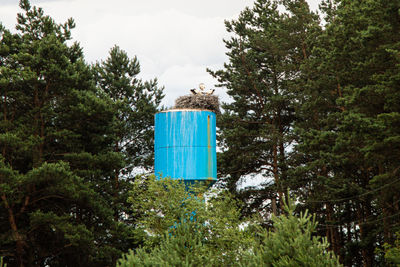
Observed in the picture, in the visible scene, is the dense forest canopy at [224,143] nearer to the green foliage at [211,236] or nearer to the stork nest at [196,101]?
the green foliage at [211,236]

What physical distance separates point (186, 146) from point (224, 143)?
1129cm

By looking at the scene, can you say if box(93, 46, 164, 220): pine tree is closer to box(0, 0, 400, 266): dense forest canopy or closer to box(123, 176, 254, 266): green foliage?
box(0, 0, 400, 266): dense forest canopy

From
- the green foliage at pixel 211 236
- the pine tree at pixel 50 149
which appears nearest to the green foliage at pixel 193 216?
the green foliage at pixel 211 236

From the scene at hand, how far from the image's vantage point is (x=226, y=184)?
37750 mm

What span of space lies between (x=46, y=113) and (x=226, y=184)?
570 inches

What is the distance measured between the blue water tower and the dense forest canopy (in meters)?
1.24

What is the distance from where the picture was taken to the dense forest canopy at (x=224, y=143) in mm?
23250

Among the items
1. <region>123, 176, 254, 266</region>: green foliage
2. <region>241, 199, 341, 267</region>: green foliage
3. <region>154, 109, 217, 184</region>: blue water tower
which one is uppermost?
<region>154, 109, 217, 184</region>: blue water tower

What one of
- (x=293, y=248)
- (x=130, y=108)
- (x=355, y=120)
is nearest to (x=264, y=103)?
(x=130, y=108)

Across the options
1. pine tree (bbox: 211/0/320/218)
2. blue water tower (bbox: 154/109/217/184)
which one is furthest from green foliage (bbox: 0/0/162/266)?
pine tree (bbox: 211/0/320/218)

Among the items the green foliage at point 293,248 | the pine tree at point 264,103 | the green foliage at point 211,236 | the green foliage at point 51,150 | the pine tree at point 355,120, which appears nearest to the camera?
the green foliage at point 293,248

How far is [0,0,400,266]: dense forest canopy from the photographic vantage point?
23.2m

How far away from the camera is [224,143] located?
123ft

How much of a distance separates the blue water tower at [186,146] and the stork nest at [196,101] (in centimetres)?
283
